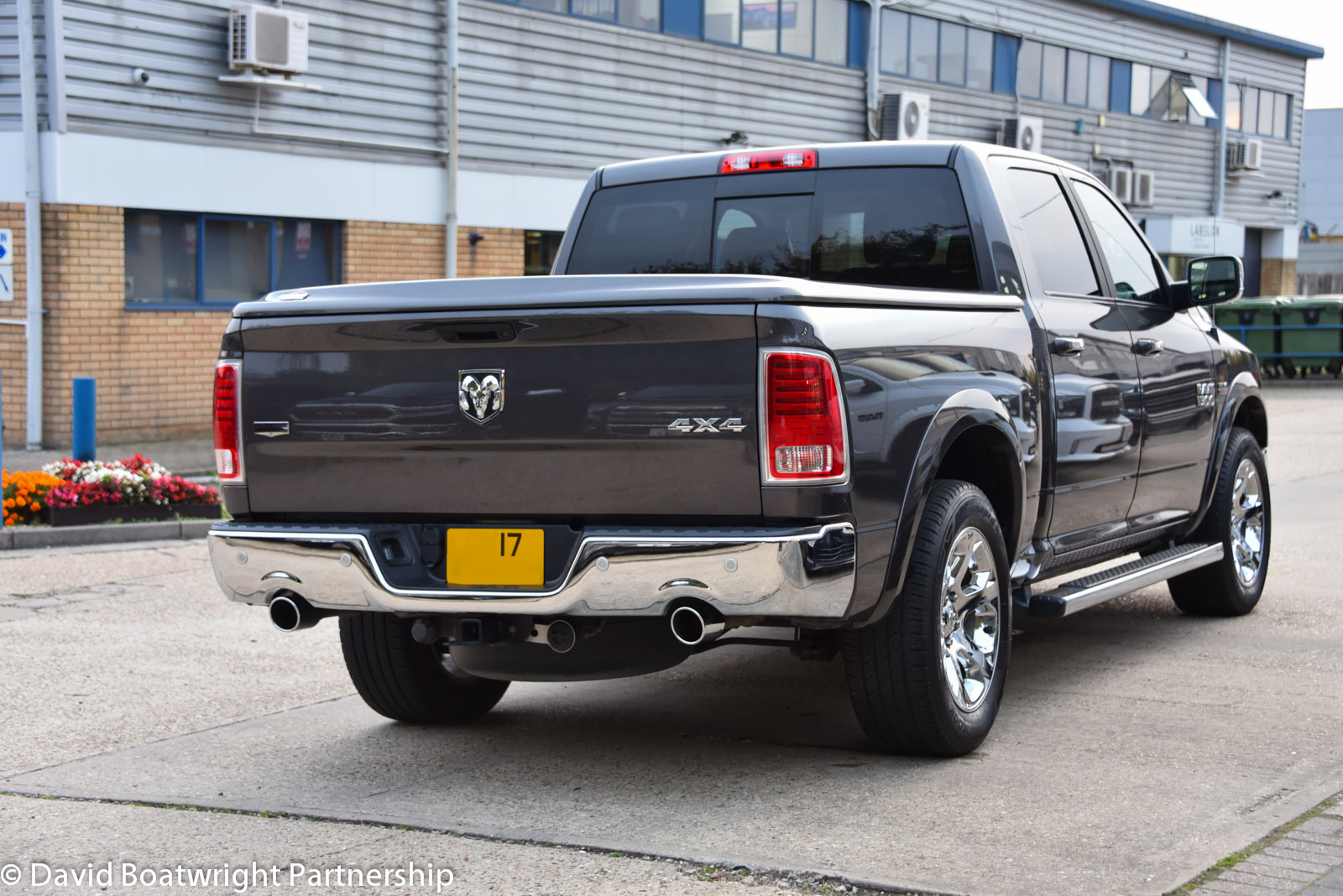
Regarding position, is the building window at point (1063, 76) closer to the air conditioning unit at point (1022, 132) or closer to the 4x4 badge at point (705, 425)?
the air conditioning unit at point (1022, 132)

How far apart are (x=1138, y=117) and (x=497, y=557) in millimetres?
32152

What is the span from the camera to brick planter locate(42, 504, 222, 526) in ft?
33.3

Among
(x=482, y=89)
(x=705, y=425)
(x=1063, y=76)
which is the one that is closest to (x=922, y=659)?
(x=705, y=425)

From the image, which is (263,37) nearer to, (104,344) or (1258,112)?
(104,344)

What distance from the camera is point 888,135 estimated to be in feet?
85.2

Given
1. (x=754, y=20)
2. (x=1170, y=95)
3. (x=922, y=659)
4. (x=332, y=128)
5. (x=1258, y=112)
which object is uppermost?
(x=1258, y=112)

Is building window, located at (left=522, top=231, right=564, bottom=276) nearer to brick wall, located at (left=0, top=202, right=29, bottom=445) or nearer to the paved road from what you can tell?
brick wall, located at (left=0, top=202, right=29, bottom=445)

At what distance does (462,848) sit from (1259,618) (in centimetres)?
472

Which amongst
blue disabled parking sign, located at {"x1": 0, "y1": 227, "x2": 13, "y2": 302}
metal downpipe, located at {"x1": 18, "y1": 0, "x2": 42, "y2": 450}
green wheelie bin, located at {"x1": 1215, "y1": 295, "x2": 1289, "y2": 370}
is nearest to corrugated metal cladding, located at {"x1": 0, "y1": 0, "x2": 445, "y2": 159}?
metal downpipe, located at {"x1": 18, "y1": 0, "x2": 42, "y2": 450}

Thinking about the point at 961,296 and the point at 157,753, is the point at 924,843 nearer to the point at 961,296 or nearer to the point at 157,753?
the point at 961,296

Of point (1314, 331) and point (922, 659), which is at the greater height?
point (1314, 331)

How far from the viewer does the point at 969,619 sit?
5066 millimetres

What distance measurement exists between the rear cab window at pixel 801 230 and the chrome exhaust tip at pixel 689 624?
1.94 metres

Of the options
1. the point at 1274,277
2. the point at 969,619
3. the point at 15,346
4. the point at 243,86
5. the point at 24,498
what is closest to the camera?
the point at 969,619
